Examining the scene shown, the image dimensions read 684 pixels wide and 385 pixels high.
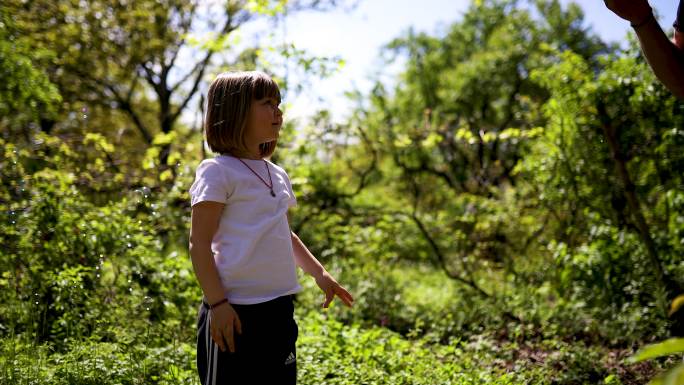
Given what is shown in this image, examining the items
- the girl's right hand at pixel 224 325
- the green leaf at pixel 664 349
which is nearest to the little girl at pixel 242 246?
the girl's right hand at pixel 224 325

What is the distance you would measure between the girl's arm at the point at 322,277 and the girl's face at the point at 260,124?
41cm

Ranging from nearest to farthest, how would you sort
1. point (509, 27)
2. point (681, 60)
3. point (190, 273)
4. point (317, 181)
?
point (681, 60), point (190, 273), point (317, 181), point (509, 27)

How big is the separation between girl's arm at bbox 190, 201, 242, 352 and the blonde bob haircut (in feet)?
0.85

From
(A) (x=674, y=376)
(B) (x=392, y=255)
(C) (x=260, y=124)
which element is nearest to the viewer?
(A) (x=674, y=376)

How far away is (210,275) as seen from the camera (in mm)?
1859

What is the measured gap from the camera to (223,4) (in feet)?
38.6

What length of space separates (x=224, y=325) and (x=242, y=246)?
0.26 m

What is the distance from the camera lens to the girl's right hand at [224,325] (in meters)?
1.84

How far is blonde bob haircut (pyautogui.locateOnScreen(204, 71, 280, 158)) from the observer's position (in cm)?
202

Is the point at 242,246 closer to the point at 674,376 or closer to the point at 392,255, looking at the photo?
the point at 674,376

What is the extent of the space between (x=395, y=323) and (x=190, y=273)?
202 centimetres

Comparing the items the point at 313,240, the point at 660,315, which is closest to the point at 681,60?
the point at 660,315

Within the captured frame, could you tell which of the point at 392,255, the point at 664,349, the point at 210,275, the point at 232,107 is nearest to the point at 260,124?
the point at 232,107

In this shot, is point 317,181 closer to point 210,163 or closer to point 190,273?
point 190,273
